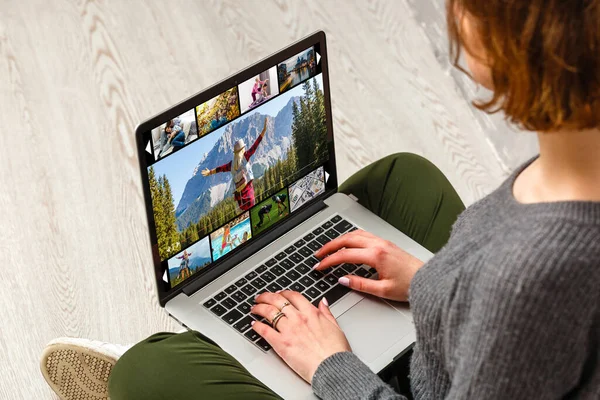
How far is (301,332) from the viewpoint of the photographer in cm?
120

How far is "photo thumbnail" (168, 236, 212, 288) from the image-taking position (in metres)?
1.30

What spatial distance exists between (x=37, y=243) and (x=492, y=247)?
1.31 metres

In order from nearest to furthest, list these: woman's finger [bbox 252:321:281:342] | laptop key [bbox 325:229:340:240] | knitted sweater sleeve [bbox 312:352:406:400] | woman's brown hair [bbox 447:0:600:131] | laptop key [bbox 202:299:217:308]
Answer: woman's brown hair [bbox 447:0:600:131], knitted sweater sleeve [bbox 312:352:406:400], woman's finger [bbox 252:321:281:342], laptop key [bbox 202:299:217:308], laptop key [bbox 325:229:340:240]

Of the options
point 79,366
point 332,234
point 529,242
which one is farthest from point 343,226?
point 529,242

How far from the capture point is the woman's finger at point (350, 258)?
50.8 inches

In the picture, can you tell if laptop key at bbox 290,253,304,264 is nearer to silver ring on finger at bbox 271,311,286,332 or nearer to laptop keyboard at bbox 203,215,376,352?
laptop keyboard at bbox 203,215,376,352

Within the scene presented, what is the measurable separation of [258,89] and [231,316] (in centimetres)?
34

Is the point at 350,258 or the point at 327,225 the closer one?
the point at 350,258

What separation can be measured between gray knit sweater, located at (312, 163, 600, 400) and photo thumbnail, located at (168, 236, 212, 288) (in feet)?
1.64

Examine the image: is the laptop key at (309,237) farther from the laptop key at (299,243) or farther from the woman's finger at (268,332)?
the woman's finger at (268,332)

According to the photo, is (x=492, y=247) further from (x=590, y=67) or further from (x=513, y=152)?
(x=513, y=152)

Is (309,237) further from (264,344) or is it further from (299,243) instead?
(264,344)

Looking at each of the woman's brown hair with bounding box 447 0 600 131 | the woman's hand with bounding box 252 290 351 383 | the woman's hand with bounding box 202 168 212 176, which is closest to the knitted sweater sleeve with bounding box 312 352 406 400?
the woman's hand with bounding box 252 290 351 383

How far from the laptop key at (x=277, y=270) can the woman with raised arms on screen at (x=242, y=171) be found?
0.34 feet
